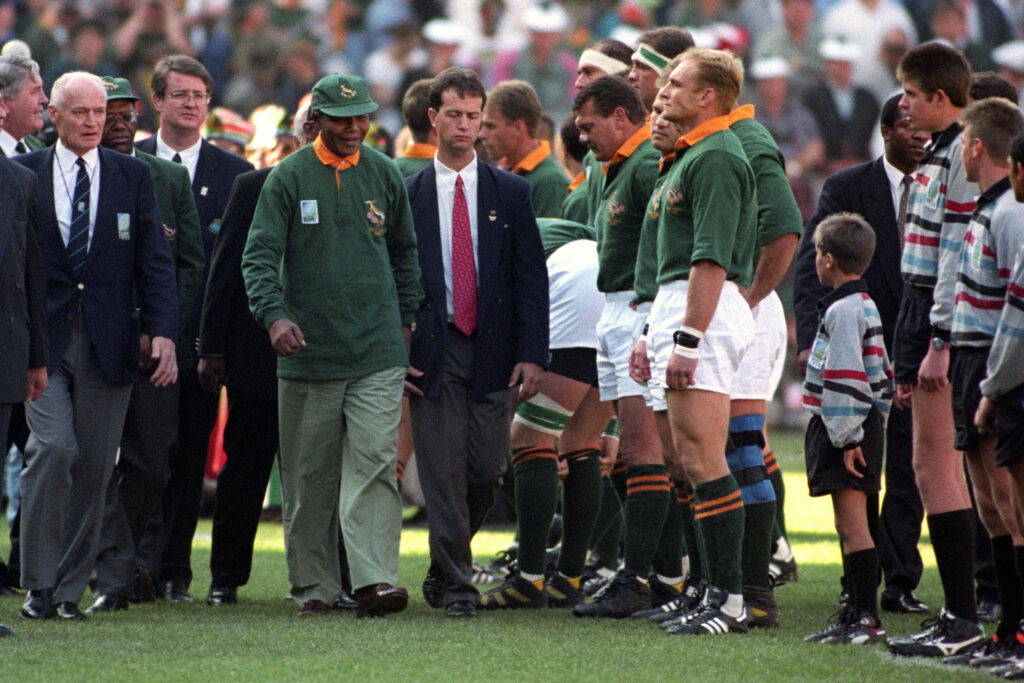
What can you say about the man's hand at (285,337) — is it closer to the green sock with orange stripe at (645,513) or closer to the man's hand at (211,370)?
the man's hand at (211,370)

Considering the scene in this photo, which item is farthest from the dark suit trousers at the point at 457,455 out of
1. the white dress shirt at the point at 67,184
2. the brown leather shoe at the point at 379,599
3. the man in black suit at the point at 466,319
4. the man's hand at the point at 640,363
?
the white dress shirt at the point at 67,184

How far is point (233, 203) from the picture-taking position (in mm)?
7570

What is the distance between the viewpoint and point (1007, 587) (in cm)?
573

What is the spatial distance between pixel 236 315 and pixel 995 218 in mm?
3718

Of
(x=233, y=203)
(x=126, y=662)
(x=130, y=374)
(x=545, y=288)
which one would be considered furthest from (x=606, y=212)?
(x=126, y=662)

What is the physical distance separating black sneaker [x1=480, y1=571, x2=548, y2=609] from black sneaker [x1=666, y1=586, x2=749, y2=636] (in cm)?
122

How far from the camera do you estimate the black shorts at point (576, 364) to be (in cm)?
779

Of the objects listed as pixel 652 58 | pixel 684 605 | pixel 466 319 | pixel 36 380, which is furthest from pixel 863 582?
pixel 36 380

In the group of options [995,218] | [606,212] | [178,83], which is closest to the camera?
[995,218]

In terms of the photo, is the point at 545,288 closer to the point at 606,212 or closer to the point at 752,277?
the point at 606,212

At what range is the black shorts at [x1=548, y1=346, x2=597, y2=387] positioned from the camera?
25.5 ft

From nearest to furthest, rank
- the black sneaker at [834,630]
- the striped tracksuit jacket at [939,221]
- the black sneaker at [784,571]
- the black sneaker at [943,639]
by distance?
the black sneaker at [943,639] < the striped tracksuit jacket at [939,221] < the black sneaker at [834,630] < the black sneaker at [784,571]

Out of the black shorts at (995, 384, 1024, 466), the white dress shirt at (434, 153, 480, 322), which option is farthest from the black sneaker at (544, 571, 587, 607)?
the black shorts at (995, 384, 1024, 466)

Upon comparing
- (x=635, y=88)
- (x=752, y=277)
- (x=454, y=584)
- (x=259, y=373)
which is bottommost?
(x=454, y=584)
